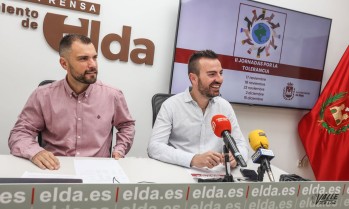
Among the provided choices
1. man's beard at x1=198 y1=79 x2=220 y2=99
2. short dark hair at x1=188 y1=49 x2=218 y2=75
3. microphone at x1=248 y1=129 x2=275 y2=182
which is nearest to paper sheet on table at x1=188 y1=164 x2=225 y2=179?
microphone at x1=248 y1=129 x2=275 y2=182

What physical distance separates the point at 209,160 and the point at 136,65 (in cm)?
136

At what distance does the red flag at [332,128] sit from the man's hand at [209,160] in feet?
6.68

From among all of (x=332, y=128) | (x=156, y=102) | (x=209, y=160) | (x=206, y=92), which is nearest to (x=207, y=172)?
(x=209, y=160)

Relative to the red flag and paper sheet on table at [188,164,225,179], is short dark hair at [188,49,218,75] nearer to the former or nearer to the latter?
paper sheet on table at [188,164,225,179]

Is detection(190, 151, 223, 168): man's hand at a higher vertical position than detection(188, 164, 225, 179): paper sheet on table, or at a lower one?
higher

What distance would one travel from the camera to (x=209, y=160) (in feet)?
5.01

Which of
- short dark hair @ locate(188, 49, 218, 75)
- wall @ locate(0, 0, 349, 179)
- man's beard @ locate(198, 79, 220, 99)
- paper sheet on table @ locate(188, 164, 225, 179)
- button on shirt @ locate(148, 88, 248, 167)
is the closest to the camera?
paper sheet on table @ locate(188, 164, 225, 179)

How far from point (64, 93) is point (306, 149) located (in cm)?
248

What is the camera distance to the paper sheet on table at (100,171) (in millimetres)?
1294

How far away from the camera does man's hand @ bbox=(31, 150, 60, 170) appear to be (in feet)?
4.51

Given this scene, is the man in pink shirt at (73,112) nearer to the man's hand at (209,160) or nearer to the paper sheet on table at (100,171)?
the paper sheet on table at (100,171)

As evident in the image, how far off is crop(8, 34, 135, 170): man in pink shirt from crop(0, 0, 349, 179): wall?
637 mm

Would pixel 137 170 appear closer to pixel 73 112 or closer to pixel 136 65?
pixel 73 112

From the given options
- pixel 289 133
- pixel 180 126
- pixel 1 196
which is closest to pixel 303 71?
pixel 289 133
